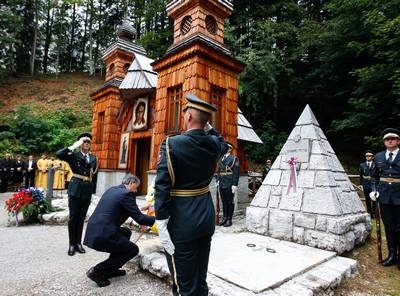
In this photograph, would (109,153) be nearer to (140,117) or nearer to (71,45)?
(140,117)

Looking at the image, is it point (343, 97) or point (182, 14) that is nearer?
point (182, 14)

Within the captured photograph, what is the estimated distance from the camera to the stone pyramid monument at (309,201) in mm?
4500

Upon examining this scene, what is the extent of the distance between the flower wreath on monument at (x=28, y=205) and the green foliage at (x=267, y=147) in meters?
13.7

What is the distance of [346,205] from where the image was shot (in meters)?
4.86

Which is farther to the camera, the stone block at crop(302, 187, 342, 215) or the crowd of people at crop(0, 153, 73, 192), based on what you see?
the crowd of people at crop(0, 153, 73, 192)

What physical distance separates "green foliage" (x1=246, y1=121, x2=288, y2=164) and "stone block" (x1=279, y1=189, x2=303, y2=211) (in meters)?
12.8

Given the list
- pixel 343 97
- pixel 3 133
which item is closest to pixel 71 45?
pixel 3 133

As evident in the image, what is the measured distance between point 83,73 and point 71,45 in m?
6.52


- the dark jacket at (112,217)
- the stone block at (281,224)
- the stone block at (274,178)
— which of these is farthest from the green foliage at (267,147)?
the dark jacket at (112,217)

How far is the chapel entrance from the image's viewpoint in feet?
36.4

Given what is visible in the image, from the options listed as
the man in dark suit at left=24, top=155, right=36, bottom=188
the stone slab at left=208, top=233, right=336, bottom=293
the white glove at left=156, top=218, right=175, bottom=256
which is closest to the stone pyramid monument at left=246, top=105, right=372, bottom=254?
the stone slab at left=208, top=233, right=336, bottom=293

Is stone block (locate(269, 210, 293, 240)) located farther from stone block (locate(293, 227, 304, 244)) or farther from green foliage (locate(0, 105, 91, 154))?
green foliage (locate(0, 105, 91, 154))

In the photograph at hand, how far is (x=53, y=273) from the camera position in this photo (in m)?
3.83

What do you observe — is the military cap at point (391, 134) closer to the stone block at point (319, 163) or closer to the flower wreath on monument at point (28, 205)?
the stone block at point (319, 163)
